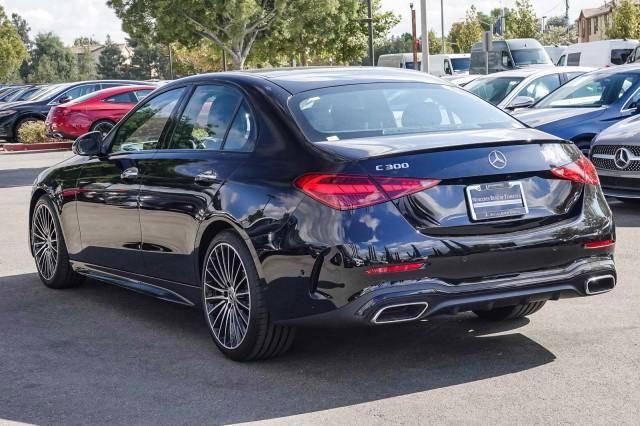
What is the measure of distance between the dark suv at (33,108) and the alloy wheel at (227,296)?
25.3 m

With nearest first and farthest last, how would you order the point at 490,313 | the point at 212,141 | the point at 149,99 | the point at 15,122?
the point at 212,141 → the point at 490,313 → the point at 149,99 → the point at 15,122

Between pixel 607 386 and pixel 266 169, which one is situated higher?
pixel 266 169

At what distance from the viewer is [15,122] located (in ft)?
103

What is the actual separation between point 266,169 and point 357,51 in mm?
48419

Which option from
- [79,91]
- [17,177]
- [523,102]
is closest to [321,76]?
[523,102]

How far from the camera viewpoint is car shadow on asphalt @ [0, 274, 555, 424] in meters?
5.31

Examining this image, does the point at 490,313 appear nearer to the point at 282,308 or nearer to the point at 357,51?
the point at 282,308

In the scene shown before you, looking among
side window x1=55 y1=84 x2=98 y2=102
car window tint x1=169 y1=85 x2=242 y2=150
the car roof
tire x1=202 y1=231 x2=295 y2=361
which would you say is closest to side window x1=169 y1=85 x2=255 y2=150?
car window tint x1=169 y1=85 x2=242 y2=150

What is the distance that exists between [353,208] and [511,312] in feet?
6.31

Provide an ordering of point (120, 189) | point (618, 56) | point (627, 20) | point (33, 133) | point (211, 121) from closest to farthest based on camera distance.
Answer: point (211, 121), point (120, 189), point (33, 133), point (618, 56), point (627, 20)

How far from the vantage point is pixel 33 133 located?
30.2 metres

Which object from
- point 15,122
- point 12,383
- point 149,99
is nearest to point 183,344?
point 12,383

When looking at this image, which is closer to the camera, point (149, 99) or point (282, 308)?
point (282, 308)

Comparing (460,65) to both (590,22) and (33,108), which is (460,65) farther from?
(590,22)
